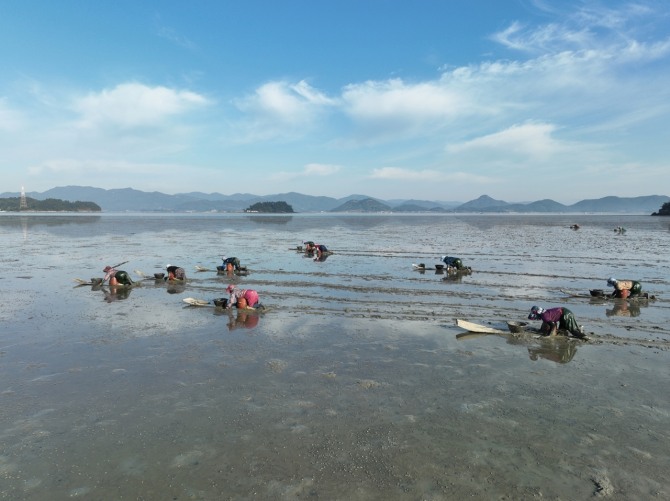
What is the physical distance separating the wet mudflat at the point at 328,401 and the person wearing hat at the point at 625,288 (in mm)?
790

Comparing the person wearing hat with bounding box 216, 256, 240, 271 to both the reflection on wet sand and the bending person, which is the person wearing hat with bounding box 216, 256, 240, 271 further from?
the reflection on wet sand

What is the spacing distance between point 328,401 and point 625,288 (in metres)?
18.5

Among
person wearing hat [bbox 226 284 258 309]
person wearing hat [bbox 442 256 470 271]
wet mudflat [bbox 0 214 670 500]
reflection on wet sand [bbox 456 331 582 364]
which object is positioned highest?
person wearing hat [bbox 442 256 470 271]

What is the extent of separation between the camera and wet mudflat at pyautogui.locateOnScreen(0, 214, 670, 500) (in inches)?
286

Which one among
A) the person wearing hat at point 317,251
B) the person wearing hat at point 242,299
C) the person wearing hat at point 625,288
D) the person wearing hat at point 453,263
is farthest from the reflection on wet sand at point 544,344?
the person wearing hat at point 317,251

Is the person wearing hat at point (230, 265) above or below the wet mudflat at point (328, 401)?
above

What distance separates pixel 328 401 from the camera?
10.0 m

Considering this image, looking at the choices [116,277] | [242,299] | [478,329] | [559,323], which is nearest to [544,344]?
[559,323]

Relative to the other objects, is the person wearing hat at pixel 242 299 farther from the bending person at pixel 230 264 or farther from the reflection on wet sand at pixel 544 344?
the bending person at pixel 230 264

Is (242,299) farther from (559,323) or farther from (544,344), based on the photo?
(559,323)

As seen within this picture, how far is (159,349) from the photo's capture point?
1362 centimetres

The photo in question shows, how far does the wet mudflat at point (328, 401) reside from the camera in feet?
23.8

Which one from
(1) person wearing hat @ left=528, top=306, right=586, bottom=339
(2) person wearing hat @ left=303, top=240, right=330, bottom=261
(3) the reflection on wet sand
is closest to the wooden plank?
(3) the reflection on wet sand

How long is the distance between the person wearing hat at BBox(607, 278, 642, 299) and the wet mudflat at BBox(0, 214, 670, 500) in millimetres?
790
